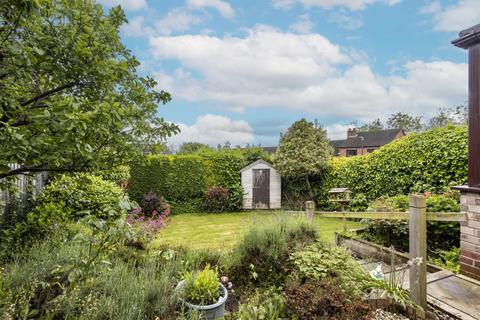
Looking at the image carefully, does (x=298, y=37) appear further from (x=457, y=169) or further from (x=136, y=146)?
(x=136, y=146)

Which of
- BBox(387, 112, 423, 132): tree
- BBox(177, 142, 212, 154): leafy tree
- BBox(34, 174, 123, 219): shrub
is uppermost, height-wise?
BBox(387, 112, 423, 132): tree

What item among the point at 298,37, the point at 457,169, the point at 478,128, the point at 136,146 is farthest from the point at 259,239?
the point at 298,37

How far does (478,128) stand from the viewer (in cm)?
355

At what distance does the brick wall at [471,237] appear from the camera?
135 inches

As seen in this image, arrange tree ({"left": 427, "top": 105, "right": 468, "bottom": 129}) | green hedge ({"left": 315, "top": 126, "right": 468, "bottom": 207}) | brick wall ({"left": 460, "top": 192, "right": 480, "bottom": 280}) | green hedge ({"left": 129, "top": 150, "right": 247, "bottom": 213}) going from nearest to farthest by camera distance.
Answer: brick wall ({"left": 460, "top": 192, "right": 480, "bottom": 280}), green hedge ({"left": 315, "top": 126, "right": 468, "bottom": 207}), green hedge ({"left": 129, "top": 150, "right": 247, "bottom": 213}), tree ({"left": 427, "top": 105, "right": 468, "bottom": 129})

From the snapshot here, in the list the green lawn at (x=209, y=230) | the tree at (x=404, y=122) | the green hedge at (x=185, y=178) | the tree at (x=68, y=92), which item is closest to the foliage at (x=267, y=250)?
the green lawn at (x=209, y=230)

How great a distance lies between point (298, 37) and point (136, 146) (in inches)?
247

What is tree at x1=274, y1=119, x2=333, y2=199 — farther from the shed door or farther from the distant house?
the distant house

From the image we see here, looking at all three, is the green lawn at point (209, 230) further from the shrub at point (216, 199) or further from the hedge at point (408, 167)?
the hedge at point (408, 167)

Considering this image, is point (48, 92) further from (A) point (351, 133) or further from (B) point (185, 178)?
(A) point (351, 133)

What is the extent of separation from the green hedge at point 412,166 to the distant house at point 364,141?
82.8 ft

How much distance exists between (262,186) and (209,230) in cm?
469

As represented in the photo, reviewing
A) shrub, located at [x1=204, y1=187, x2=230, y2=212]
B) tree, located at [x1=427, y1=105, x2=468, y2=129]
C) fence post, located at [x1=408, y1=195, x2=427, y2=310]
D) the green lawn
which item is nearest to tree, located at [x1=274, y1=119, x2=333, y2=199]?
the green lawn

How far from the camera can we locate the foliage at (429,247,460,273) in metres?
3.93
